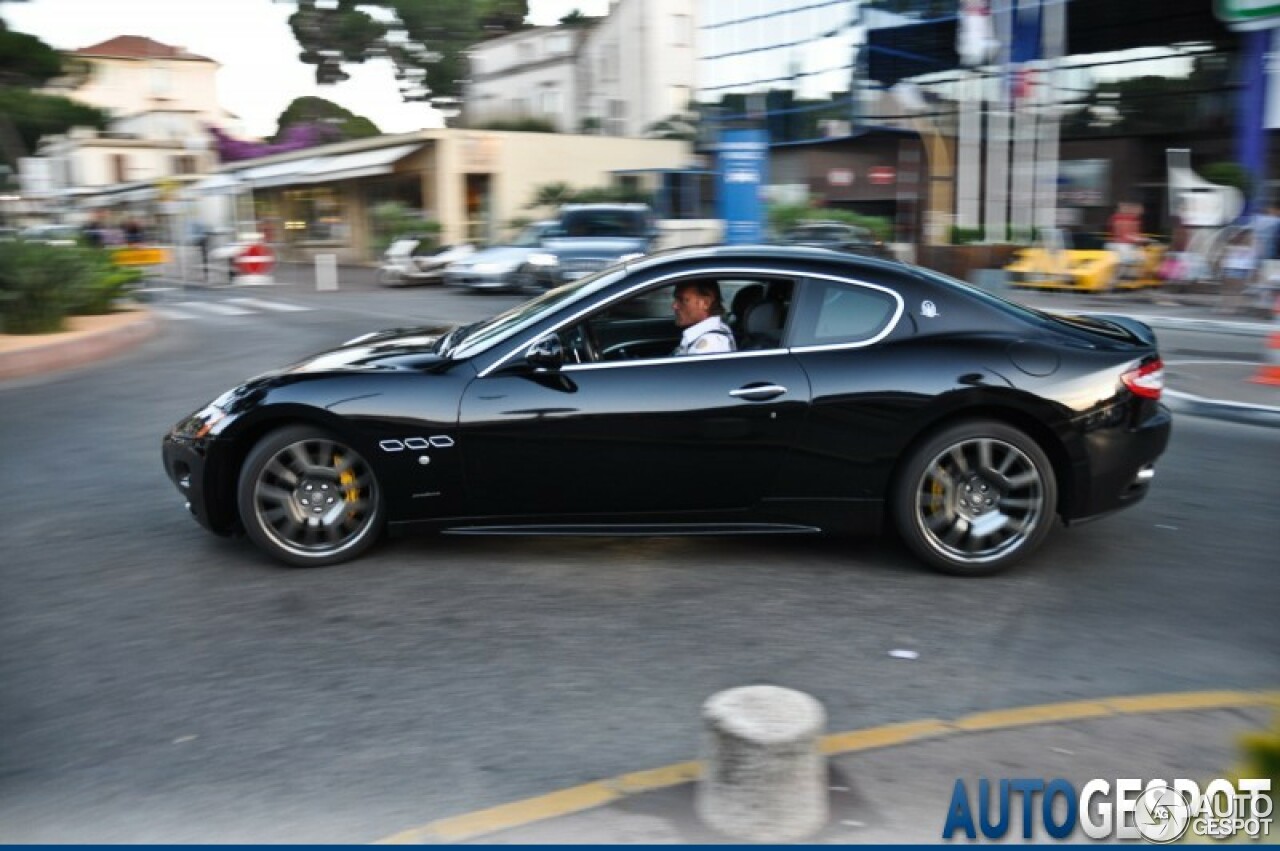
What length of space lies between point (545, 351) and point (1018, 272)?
19.0 m

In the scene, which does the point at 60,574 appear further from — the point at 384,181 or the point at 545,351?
the point at 384,181

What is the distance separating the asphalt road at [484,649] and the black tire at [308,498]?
0.14 m

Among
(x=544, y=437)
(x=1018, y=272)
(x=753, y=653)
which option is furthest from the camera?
(x=1018, y=272)

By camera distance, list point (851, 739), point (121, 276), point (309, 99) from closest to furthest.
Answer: point (851, 739) → point (121, 276) → point (309, 99)

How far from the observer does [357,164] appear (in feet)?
125

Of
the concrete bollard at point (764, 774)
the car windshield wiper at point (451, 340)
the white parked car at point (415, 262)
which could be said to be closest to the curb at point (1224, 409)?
the car windshield wiper at point (451, 340)

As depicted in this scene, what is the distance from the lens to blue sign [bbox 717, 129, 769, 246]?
20609 millimetres

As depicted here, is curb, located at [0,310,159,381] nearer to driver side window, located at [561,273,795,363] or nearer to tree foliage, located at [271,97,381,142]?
driver side window, located at [561,273,795,363]

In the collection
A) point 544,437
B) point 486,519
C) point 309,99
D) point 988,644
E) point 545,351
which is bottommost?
point 988,644

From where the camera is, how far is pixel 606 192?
3422cm

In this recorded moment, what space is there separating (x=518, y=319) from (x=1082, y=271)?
18.2m

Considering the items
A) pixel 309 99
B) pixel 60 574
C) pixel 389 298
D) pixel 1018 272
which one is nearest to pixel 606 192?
pixel 389 298

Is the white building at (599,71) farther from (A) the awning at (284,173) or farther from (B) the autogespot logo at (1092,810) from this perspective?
(B) the autogespot logo at (1092,810)

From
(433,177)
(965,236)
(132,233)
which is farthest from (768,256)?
(132,233)
